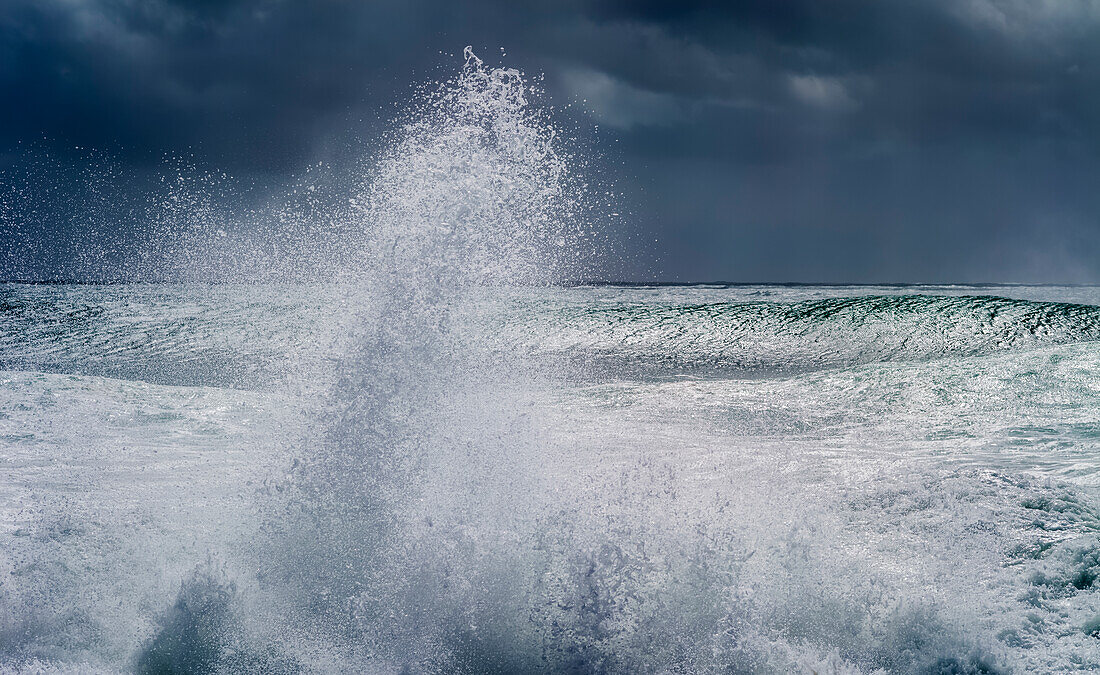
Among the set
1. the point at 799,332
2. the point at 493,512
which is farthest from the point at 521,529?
the point at 799,332

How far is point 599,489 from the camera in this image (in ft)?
20.6

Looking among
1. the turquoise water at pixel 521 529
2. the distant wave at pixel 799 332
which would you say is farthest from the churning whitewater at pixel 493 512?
the distant wave at pixel 799 332

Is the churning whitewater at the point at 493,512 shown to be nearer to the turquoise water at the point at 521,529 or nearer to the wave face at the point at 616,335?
the turquoise water at the point at 521,529

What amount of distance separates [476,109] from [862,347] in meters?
16.0

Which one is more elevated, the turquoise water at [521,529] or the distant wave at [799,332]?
A: the distant wave at [799,332]

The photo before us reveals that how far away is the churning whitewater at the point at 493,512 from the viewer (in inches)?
174

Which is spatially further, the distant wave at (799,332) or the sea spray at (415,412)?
the distant wave at (799,332)

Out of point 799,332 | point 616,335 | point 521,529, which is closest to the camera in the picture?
point 521,529

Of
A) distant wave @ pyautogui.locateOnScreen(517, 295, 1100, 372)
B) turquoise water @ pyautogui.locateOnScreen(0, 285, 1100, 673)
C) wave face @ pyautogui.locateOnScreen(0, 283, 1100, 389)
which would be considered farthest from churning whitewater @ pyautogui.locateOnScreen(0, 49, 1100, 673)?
distant wave @ pyautogui.locateOnScreen(517, 295, 1100, 372)

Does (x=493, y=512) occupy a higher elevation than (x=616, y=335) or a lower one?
lower

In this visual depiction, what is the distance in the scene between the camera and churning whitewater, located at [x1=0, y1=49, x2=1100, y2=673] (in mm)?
4410

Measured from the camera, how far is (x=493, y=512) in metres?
5.54

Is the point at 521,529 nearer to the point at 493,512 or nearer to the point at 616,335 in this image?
the point at 493,512

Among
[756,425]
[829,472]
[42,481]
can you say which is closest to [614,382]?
[756,425]
